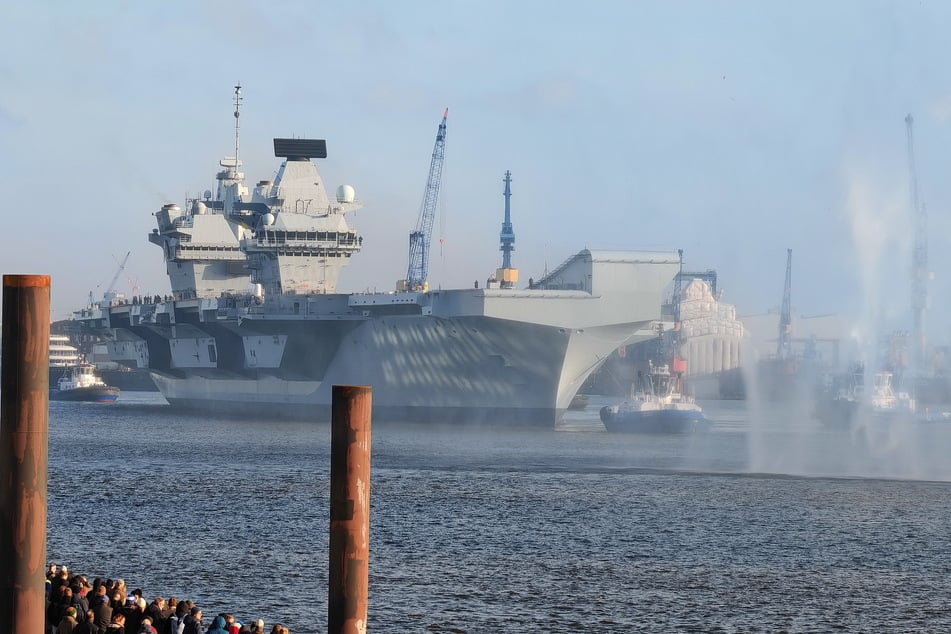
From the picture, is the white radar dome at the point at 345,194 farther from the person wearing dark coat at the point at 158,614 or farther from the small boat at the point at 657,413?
the person wearing dark coat at the point at 158,614

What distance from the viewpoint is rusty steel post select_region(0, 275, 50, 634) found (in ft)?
45.4

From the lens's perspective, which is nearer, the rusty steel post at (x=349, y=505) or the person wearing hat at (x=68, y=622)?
the rusty steel post at (x=349, y=505)

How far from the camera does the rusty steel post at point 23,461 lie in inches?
545

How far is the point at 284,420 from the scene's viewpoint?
108 meters

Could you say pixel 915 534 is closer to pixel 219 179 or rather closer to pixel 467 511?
pixel 467 511

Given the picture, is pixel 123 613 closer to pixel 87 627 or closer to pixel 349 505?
pixel 87 627

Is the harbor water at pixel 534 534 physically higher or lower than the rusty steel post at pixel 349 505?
lower

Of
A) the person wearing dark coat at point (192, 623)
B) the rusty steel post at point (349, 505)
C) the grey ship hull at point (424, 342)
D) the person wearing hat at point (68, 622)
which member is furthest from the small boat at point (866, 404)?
the person wearing hat at point (68, 622)

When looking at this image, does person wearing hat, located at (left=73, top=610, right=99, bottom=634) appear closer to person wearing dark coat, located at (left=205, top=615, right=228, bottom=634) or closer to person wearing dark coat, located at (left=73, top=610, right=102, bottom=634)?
person wearing dark coat, located at (left=73, top=610, right=102, bottom=634)

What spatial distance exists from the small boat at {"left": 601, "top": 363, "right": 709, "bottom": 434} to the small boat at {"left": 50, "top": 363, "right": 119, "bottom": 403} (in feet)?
244

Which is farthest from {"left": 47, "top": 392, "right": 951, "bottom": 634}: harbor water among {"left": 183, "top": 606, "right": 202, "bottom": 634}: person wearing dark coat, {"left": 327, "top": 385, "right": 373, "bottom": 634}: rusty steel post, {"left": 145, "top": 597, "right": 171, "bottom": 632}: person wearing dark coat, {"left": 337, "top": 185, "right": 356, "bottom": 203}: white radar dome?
{"left": 337, "top": 185, "right": 356, "bottom": 203}: white radar dome

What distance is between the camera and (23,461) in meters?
14.1

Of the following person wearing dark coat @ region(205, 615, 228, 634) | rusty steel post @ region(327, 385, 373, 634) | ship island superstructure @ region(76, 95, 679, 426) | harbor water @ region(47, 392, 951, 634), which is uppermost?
ship island superstructure @ region(76, 95, 679, 426)

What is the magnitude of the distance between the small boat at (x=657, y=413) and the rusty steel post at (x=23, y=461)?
8756 cm
